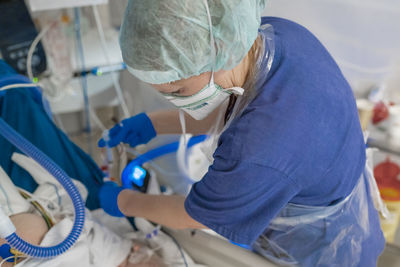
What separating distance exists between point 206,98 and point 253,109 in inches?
5.6

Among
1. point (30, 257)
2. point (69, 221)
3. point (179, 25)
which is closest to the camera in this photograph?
point (179, 25)

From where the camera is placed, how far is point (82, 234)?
1247mm

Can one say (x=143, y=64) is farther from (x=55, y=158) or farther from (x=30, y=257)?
(x=55, y=158)

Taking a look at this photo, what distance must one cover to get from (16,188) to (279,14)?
1.30 metres

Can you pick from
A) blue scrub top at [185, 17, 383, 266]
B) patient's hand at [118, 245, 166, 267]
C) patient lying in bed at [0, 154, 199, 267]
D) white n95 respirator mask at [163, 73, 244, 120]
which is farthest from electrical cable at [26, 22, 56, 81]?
blue scrub top at [185, 17, 383, 266]

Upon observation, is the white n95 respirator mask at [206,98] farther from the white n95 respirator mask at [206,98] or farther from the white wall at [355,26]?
the white wall at [355,26]

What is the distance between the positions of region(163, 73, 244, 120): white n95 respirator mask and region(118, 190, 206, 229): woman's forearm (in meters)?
0.27

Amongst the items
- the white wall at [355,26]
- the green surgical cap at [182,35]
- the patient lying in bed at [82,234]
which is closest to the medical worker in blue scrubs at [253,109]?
the green surgical cap at [182,35]

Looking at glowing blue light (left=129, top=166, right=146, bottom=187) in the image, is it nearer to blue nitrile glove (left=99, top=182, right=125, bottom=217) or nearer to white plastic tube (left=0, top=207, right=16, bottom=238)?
blue nitrile glove (left=99, top=182, right=125, bottom=217)

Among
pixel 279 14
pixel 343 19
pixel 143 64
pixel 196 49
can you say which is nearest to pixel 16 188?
pixel 143 64

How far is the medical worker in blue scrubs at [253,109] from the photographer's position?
805 mm

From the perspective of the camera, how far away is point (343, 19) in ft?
5.48

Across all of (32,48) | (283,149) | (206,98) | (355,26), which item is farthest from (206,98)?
(32,48)

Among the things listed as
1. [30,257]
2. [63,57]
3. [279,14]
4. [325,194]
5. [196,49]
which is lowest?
[30,257]
